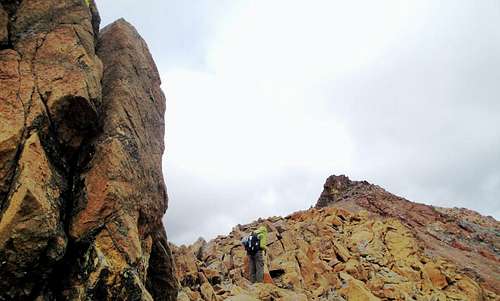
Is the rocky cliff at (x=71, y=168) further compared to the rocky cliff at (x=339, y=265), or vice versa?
the rocky cliff at (x=339, y=265)

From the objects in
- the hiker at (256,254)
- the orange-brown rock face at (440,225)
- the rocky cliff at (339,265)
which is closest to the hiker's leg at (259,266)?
the hiker at (256,254)

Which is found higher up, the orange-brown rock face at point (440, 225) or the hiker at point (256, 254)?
the orange-brown rock face at point (440, 225)

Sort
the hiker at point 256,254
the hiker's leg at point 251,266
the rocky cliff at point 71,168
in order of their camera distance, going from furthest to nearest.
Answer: the hiker's leg at point 251,266 → the hiker at point 256,254 → the rocky cliff at point 71,168

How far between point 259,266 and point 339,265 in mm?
7293

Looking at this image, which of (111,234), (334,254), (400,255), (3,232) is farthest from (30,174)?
(400,255)

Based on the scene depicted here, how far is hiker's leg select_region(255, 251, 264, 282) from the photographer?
25316 millimetres

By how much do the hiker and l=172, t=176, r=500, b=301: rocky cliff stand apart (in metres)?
0.88

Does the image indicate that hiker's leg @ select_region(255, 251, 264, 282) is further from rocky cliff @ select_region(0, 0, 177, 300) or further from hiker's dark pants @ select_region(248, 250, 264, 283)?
rocky cliff @ select_region(0, 0, 177, 300)

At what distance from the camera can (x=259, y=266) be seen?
84.3 ft

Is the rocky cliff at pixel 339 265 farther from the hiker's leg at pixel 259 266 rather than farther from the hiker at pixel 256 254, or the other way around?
the hiker at pixel 256 254

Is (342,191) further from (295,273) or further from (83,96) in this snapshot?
(83,96)

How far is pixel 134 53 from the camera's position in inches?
530

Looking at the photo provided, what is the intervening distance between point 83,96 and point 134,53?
404cm

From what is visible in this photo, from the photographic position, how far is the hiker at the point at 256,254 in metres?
25.6
